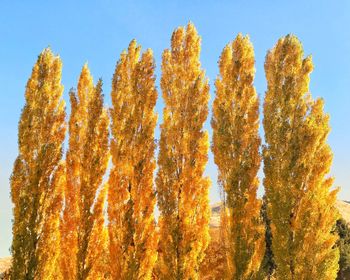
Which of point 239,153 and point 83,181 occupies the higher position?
point 239,153

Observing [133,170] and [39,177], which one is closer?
[133,170]

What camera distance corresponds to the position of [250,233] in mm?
17219

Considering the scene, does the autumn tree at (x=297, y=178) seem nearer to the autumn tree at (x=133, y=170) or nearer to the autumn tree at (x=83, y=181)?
the autumn tree at (x=133, y=170)

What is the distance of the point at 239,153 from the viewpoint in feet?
60.0

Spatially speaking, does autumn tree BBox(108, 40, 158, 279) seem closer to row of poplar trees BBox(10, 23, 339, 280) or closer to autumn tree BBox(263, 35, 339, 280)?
row of poplar trees BBox(10, 23, 339, 280)

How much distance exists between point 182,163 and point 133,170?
2.11 metres

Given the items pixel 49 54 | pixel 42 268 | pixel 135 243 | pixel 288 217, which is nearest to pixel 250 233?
pixel 288 217

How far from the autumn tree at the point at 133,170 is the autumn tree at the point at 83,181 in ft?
3.13

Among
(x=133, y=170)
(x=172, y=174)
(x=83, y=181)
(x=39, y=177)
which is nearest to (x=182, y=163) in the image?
(x=172, y=174)

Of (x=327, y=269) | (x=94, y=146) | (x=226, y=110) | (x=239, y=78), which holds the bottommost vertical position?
(x=327, y=269)

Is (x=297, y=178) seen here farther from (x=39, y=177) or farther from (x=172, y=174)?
(x=39, y=177)

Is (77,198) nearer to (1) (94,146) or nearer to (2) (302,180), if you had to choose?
(1) (94,146)

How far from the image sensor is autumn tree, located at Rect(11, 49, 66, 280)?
694 inches

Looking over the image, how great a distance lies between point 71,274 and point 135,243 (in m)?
3.15
